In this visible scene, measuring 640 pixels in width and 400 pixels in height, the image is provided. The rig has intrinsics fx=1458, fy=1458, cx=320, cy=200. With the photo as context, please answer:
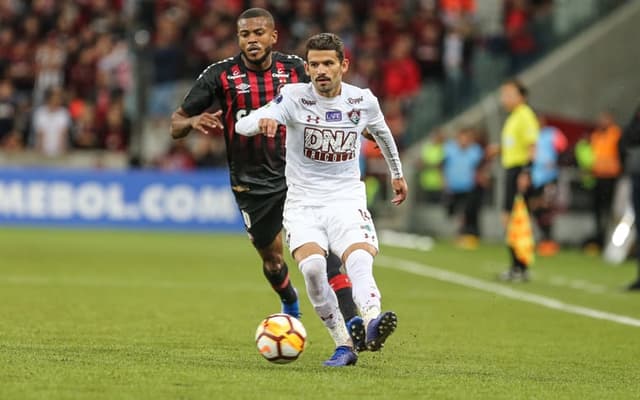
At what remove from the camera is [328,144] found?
8562 millimetres

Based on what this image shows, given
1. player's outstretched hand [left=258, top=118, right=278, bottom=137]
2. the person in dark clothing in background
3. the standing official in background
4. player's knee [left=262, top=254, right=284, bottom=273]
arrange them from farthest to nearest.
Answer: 1. the standing official in background
2. the person in dark clothing in background
3. player's knee [left=262, top=254, right=284, bottom=273]
4. player's outstretched hand [left=258, top=118, right=278, bottom=137]

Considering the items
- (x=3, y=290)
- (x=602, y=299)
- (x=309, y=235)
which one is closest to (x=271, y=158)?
(x=309, y=235)

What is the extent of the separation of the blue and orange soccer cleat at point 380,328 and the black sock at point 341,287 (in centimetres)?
88

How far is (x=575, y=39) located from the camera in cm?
2750

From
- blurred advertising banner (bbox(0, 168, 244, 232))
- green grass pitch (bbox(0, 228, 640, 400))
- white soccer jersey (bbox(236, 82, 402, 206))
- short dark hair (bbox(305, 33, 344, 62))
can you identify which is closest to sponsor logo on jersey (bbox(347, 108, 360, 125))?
white soccer jersey (bbox(236, 82, 402, 206))

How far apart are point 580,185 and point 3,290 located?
1369 centimetres

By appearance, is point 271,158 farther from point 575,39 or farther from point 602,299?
point 575,39

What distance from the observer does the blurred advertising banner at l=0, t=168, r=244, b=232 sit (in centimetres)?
2573

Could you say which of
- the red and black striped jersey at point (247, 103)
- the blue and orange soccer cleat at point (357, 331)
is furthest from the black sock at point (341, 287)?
the red and black striped jersey at point (247, 103)

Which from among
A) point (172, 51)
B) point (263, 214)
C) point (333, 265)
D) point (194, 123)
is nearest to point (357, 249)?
point (333, 265)

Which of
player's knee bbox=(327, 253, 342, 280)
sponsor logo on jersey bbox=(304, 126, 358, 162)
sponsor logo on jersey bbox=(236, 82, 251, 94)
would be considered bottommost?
player's knee bbox=(327, 253, 342, 280)

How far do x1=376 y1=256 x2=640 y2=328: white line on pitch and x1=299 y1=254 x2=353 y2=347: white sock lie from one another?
3.80 m

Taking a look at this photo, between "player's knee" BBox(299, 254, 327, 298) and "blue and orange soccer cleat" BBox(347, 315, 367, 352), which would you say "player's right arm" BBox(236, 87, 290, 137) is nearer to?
"player's knee" BBox(299, 254, 327, 298)

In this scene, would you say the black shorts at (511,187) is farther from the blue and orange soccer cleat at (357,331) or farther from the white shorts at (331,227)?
the blue and orange soccer cleat at (357,331)
